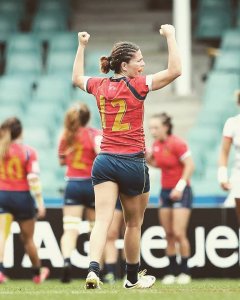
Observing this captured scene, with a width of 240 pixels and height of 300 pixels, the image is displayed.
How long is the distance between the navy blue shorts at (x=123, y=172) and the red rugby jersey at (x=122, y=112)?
0.23ft

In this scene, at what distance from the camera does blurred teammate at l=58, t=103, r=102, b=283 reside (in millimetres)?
14430

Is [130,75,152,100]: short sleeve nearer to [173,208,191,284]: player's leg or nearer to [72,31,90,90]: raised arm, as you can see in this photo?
[72,31,90,90]: raised arm

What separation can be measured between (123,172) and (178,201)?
4.84m

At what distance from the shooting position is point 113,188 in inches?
405

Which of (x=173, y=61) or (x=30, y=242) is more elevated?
(x=173, y=61)

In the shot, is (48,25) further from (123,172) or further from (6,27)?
(123,172)

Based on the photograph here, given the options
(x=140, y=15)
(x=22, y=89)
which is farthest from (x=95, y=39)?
(x=22, y=89)

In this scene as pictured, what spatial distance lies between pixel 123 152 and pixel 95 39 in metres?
17.4

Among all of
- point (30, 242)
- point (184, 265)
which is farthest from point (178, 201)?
point (30, 242)

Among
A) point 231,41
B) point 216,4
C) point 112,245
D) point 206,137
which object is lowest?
point 112,245

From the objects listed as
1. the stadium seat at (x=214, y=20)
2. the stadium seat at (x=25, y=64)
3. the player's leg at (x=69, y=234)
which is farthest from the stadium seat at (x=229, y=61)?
the player's leg at (x=69, y=234)

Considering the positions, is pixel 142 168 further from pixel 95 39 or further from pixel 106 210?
pixel 95 39

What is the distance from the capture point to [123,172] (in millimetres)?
10266

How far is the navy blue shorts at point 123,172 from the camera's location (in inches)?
404
